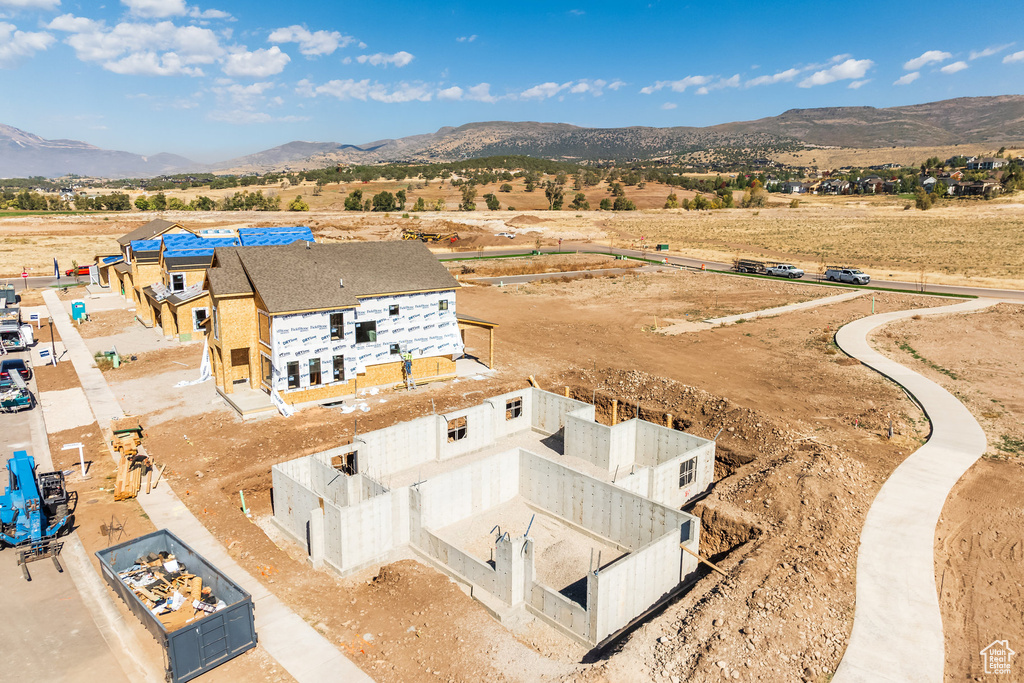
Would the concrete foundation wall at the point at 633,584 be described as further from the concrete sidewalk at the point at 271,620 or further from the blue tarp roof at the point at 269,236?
the blue tarp roof at the point at 269,236

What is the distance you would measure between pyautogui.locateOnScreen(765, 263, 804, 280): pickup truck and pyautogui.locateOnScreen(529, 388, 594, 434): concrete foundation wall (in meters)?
45.8

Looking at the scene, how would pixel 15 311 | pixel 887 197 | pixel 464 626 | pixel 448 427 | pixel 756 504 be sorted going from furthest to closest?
1. pixel 887 197
2. pixel 15 311
3. pixel 448 427
4. pixel 756 504
5. pixel 464 626

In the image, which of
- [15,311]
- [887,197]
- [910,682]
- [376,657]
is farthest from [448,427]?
[887,197]

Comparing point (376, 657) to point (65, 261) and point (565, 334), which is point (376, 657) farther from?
point (65, 261)

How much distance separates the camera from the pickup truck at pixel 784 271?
62156mm

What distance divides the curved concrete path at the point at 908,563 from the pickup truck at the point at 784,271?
125ft

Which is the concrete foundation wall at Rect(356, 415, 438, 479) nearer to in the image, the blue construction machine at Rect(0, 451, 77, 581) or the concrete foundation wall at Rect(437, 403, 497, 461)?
the concrete foundation wall at Rect(437, 403, 497, 461)

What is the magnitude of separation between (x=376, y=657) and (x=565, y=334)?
29473 mm

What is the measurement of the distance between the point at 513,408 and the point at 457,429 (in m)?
2.84

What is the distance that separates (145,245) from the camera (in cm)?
4209

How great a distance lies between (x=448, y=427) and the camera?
2327 cm

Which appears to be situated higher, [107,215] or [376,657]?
[107,215]

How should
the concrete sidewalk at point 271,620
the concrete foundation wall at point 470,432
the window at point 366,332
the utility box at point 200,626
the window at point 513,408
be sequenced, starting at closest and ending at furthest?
the utility box at point 200,626 < the concrete sidewalk at point 271,620 < the concrete foundation wall at point 470,432 < the window at point 513,408 < the window at point 366,332

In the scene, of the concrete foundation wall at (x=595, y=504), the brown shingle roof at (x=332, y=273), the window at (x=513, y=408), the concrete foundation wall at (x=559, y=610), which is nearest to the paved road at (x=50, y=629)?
the concrete foundation wall at (x=559, y=610)
